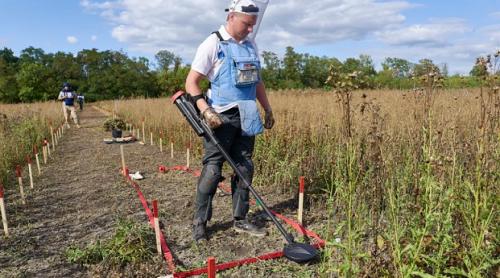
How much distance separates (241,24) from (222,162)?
3.44 ft

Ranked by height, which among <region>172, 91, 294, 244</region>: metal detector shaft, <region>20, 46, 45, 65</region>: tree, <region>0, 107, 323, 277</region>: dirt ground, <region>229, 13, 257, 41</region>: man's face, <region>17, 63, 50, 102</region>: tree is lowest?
<region>0, 107, 323, 277</region>: dirt ground

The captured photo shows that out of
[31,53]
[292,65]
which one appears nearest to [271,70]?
[292,65]

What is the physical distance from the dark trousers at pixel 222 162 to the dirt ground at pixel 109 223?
240 mm

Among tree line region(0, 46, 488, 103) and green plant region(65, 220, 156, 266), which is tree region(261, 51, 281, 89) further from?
green plant region(65, 220, 156, 266)

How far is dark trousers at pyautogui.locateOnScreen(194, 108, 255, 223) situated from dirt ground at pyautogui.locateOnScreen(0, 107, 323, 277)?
0.24 metres

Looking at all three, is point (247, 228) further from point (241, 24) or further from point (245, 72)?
point (241, 24)

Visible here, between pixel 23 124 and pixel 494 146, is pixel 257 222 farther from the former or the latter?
pixel 23 124

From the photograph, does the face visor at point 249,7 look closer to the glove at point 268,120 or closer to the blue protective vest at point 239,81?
the blue protective vest at point 239,81

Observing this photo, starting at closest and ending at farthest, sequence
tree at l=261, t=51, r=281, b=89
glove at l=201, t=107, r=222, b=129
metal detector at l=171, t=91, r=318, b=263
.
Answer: metal detector at l=171, t=91, r=318, b=263, glove at l=201, t=107, r=222, b=129, tree at l=261, t=51, r=281, b=89

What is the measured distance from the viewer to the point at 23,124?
865cm

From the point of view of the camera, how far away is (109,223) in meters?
3.26

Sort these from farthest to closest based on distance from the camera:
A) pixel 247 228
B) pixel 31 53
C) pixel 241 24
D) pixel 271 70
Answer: pixel 31 53 → pixel 271 70 → pixel 247 228 → pixel 241 24

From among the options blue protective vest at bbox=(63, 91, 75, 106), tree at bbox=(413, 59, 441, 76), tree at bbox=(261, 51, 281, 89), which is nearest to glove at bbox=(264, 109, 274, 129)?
tree at bbox=(413, 59, 441, 76)

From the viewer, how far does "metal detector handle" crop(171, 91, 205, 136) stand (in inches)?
107
